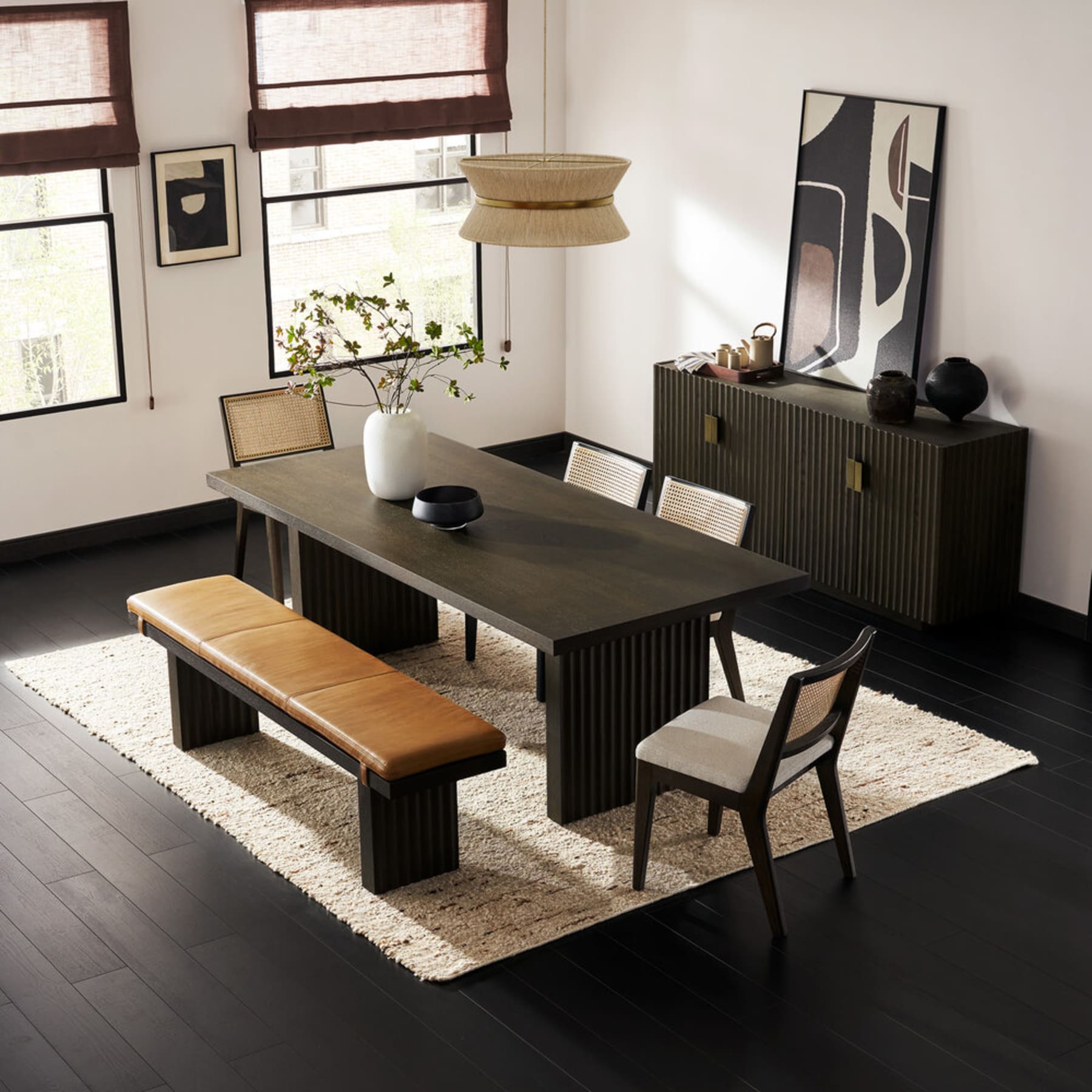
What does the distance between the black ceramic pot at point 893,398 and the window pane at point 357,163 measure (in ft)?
9.63

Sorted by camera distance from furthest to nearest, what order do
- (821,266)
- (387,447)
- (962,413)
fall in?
1. (821,266)
2. (962,413)
3. (387,447)

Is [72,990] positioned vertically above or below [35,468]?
below

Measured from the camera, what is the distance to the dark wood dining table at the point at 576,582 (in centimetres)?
475

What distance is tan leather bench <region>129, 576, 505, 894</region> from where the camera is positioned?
4.50m

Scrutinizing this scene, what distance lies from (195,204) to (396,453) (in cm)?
261

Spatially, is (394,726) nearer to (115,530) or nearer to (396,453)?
(396,453)

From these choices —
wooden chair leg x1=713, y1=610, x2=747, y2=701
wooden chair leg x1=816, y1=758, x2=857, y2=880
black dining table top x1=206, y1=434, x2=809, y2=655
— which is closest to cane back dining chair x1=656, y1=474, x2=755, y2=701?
wooden chair leg x1=713, y1=610, x2=747, y2=701

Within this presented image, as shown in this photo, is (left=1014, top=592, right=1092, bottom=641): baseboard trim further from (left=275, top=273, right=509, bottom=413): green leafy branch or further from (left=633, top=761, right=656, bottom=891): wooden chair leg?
(left=633, top=761, right=656, bottom=891): wooden chair leg

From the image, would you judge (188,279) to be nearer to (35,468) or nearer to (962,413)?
(35,468)

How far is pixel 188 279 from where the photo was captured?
766cm

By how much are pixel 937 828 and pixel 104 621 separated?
3.60 m

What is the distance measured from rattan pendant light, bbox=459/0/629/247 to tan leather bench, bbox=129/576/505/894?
138 cm

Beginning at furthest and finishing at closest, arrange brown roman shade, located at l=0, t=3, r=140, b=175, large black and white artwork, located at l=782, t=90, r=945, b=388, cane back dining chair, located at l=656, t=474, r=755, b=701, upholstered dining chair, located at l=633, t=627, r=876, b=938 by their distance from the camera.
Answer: brown roman shade, located at l=0, t=3, r=140, b=175 → large black and white artwork, located at l=782, t=90, r=945, b=388 → cane back dining chair, located at l=656, t=474, r=755, b=701 → upholstered dining chair, located at l=633, t=627, r=876, b=938

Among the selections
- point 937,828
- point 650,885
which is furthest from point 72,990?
point 937,828
